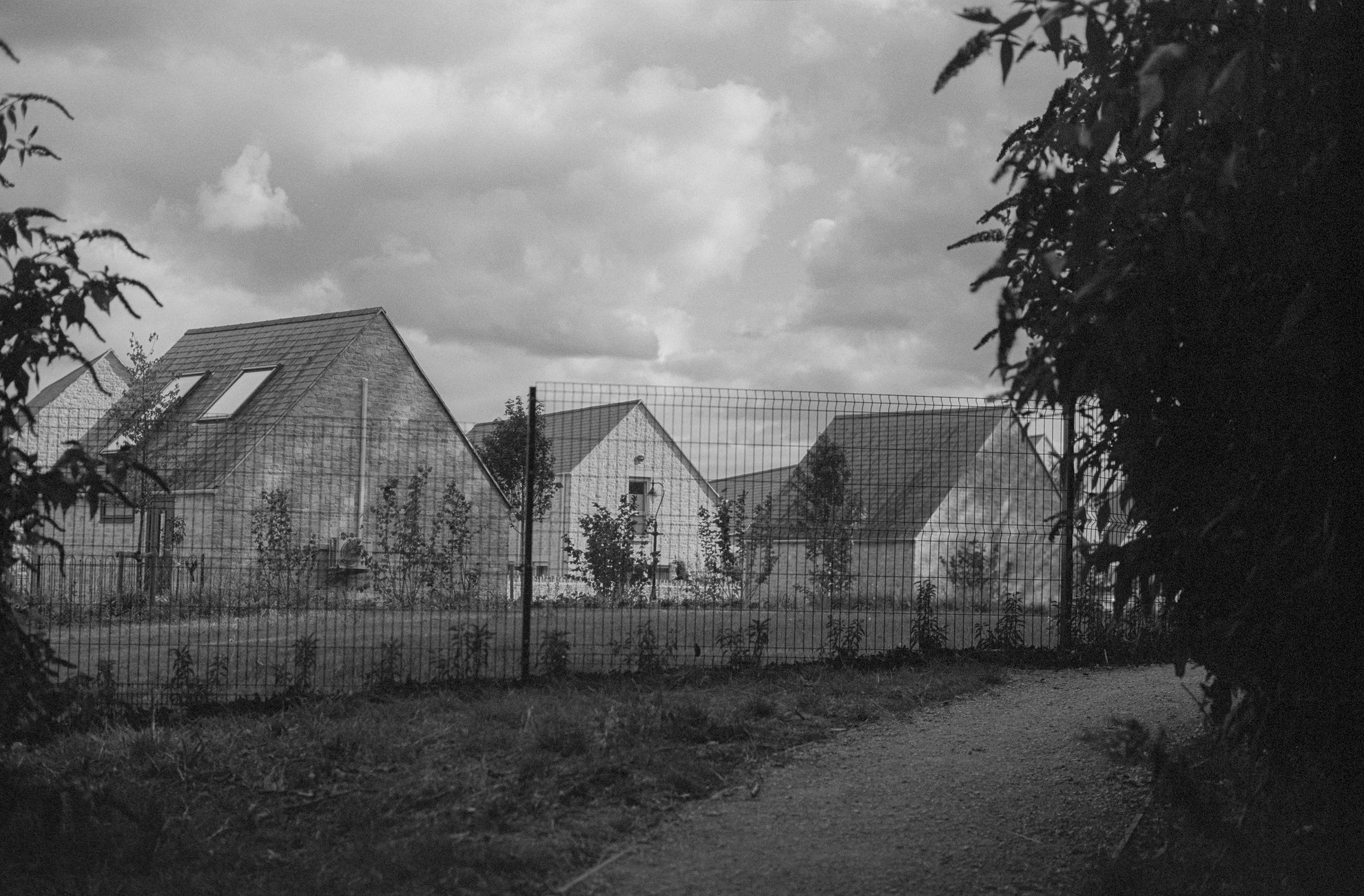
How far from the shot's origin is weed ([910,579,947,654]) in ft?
35.5

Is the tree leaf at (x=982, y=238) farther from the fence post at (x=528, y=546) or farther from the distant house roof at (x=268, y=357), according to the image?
the distant house roof at (x=268, y=357)

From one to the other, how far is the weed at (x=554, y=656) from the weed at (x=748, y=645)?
138cm

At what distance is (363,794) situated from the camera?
6500mm

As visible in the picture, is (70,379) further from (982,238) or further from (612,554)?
(982,238)

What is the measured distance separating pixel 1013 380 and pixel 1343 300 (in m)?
1.26

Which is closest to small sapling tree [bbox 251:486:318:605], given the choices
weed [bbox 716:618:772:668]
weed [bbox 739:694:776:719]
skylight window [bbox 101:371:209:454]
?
skylight window [bbox 101:371:209:454]

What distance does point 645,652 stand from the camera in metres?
9.98

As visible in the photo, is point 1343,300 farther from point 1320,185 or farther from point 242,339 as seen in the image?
point 242,339

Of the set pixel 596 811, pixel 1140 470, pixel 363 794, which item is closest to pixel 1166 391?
pixel 1140 470

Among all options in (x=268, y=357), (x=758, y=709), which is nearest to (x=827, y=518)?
(x=758, y=709)

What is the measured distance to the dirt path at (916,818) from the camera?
547 cm

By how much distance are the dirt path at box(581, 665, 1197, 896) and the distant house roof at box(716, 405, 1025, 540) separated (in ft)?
11.3

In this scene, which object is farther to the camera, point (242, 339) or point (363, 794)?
point (242, 339)

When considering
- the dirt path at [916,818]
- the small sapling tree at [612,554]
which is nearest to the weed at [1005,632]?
the dirt path at [916,818]
